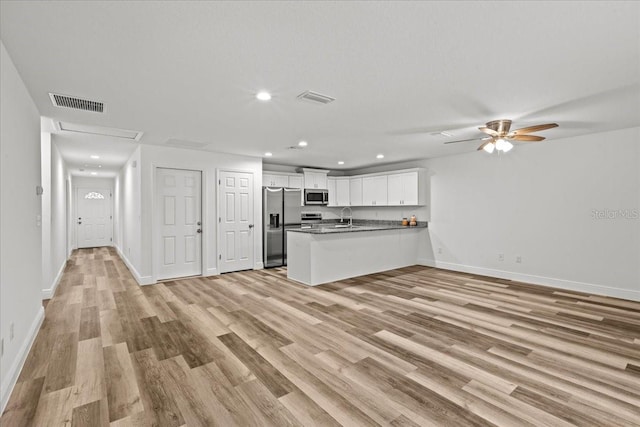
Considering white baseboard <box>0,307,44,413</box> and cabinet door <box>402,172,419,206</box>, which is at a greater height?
cabinet door <box>402,172,419,206</box>

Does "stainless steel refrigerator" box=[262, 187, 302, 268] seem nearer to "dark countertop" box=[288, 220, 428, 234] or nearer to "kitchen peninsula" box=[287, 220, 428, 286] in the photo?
"dark countertop" box=[288, 220, 428, 234]

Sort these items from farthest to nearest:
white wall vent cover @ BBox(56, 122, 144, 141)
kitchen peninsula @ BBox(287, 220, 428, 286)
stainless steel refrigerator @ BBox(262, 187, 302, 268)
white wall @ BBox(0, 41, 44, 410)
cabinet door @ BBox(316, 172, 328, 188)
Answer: cabinet door @ BBox(316, 172, 328, 188)
stainless steel refrigerator @ BBox(262, 187, 302, 268)
kitchen peninsula @ BBox(287, 220, 428, 286)
white wall vent cover @ BBox(56, 122, 144, 141)
white wall @ BBox(0, 41, 44, 410)

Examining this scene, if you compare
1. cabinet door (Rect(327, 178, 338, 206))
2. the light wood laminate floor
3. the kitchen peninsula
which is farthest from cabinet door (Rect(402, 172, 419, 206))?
the light wood laminate floor

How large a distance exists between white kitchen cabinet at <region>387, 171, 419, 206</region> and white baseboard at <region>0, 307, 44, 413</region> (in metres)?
6.49

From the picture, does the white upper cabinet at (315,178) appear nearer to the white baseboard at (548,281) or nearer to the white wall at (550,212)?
the white wall at (550,212)

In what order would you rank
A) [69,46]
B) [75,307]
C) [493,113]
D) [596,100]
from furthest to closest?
[75,307], [493,113], [596,100], [69,46]

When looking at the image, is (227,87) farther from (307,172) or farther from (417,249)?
(417,249)

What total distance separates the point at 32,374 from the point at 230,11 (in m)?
3.10

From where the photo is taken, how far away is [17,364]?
2.41 meters

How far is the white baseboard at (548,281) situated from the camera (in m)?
4.48

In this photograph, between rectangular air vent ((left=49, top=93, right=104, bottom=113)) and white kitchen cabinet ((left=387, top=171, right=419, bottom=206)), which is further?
white kitchen cabinet ((left=387, top=171, right=419, bottom=206))

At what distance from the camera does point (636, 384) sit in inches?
90.2

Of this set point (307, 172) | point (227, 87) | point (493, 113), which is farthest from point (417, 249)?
point (227, 87)

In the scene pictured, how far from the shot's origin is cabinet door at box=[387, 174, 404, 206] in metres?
7.19
